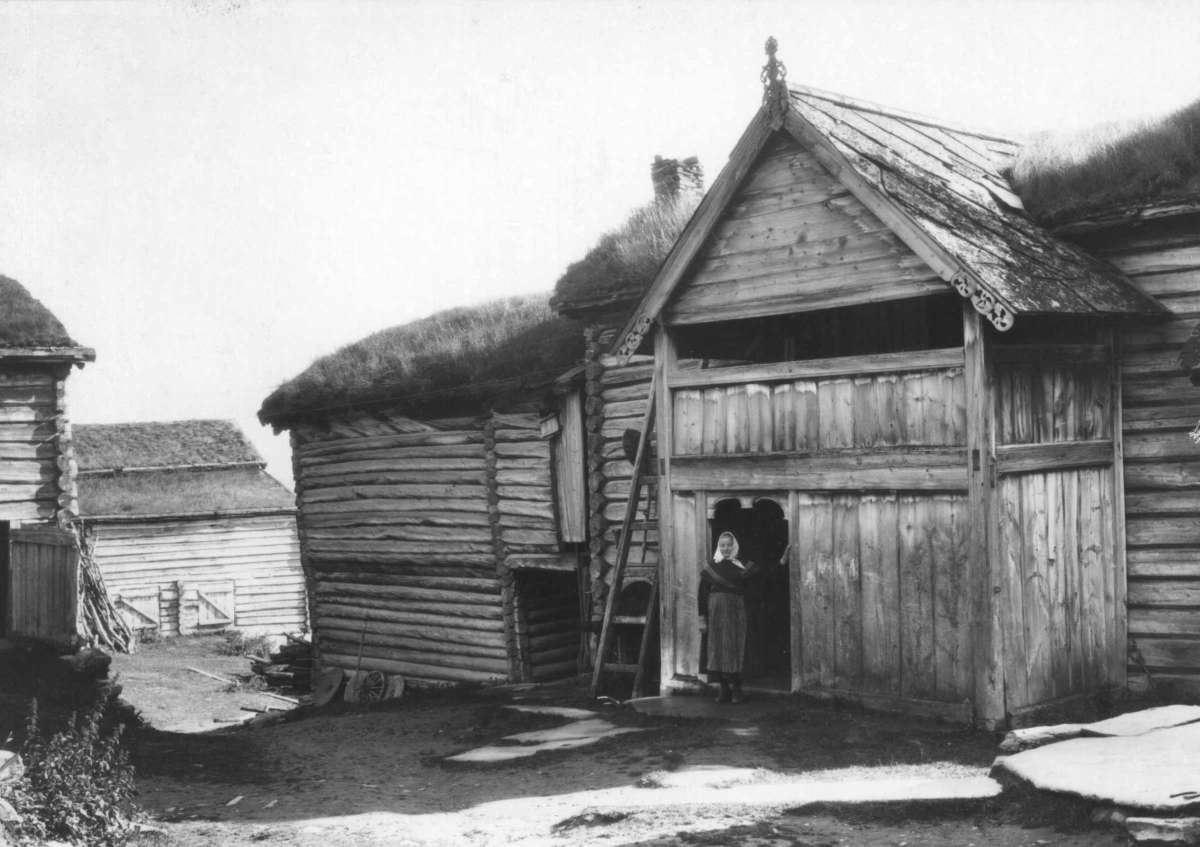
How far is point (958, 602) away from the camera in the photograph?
10836mm

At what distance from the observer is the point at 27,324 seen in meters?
18.3

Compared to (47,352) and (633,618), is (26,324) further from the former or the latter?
(633,618)

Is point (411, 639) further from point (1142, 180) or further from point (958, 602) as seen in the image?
point (1142, 180)

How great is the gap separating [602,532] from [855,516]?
5999 mm

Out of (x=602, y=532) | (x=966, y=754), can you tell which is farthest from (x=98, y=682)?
(x=966, y=754)

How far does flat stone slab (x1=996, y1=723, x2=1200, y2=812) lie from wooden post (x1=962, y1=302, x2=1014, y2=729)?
1305 millimetres

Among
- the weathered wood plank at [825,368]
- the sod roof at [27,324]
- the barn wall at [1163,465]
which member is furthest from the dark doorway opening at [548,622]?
the barn wall at [1163,465]

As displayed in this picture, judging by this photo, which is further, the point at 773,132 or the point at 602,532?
the point at 602,532

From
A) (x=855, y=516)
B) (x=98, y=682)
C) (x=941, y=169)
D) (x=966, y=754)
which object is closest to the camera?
(x=966, y=754)

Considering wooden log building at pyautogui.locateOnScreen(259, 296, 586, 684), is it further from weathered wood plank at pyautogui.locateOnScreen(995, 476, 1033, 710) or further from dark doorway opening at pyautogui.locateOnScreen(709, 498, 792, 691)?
weathered wood plank at pyautogui.locateOnScreen(995, 476, 1033, 710)

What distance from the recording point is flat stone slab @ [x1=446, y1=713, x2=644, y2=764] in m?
11.9

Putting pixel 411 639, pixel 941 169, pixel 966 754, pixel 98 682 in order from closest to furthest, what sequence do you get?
1. pixel 966 754
2. pixel 941 169
3. pixel 98 682
4. pixel 411 639

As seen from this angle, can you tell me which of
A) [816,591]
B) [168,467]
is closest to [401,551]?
[816,591]

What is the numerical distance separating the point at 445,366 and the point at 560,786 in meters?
10.5
